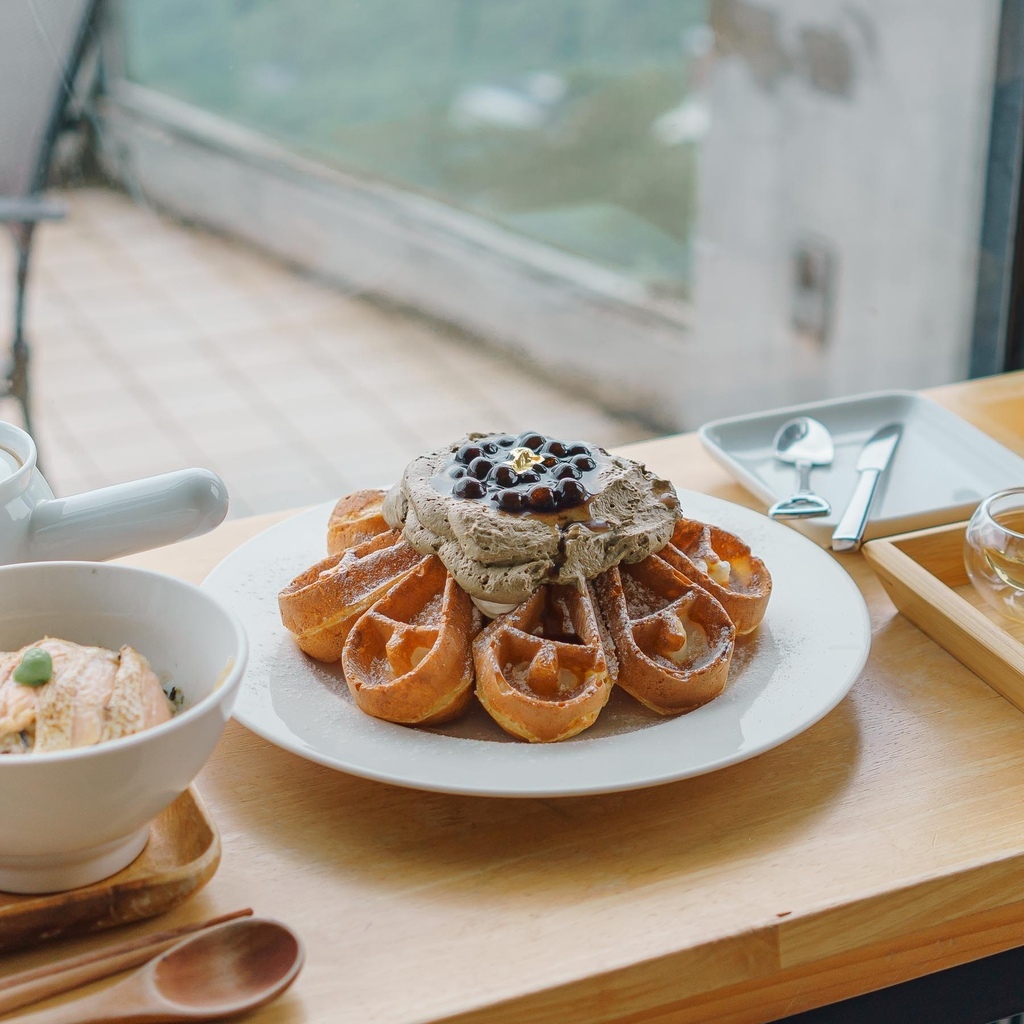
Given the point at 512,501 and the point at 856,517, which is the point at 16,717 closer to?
the point at 512,501

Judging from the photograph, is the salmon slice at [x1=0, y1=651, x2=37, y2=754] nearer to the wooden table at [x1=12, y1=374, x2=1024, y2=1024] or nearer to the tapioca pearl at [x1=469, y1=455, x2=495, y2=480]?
the wooden table at [x1=12, y1=374, x2=1024, y2=1024]

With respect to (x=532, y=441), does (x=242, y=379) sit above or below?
below

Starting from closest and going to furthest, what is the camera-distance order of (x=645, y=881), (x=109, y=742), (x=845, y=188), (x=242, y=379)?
(x=109, y=742) → (x=645, y=881) → (x=845, y=188) → (x=242, y=379)

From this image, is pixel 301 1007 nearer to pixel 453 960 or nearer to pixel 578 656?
pixel 453 960

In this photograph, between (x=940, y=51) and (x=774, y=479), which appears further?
(x=940, y=51)

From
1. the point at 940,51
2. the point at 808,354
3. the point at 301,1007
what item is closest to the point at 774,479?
the point at 301,1007

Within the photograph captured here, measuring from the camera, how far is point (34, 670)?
0.67m

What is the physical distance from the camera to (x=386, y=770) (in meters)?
0.76

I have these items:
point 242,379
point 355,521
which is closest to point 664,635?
point 355,521

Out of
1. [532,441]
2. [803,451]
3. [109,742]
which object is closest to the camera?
[109,742]

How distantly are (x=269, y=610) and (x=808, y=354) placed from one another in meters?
1.83

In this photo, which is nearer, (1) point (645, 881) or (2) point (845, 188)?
(1) point (645, 881)

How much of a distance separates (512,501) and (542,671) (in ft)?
0.43

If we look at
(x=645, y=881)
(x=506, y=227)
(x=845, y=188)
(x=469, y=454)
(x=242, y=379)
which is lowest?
(x=242, y=379)
